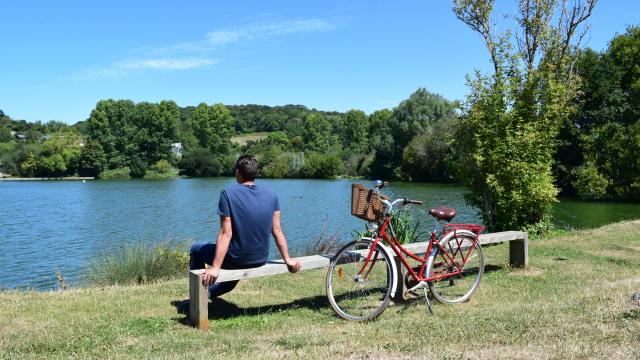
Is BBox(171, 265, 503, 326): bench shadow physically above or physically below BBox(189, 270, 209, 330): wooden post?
below

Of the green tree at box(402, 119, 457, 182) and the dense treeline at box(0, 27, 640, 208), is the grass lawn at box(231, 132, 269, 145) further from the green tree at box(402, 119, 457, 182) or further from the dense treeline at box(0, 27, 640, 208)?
the green tree at box(402, 119, 457, 182)

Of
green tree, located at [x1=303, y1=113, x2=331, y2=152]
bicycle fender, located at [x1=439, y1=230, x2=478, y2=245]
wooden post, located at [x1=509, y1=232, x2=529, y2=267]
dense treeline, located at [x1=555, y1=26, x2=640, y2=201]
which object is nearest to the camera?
bicycle fender, located at [x1=439, y1=230, x2=478, y2=245]

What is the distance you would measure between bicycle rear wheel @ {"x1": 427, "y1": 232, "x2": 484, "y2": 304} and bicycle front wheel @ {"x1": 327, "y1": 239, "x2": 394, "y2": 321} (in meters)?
0.59

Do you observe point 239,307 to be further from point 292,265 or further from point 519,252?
point 519,252

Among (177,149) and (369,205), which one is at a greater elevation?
(177,149)

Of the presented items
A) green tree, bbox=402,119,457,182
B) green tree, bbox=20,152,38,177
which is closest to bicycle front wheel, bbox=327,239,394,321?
green tree, bbox=402,119,457,182

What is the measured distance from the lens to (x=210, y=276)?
468 centimetres

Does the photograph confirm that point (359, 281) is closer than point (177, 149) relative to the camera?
Yes

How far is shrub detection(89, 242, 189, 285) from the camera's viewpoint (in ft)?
28.7

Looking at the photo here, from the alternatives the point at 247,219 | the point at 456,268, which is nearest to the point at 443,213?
the point at 456,268

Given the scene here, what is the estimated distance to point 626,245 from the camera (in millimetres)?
9633

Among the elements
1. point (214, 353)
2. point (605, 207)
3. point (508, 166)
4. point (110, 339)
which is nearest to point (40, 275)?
point (110, 339)

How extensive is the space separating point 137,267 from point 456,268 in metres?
5.72

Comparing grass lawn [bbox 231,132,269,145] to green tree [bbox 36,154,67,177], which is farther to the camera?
grass lawn [bbox 231,132,269,145]
